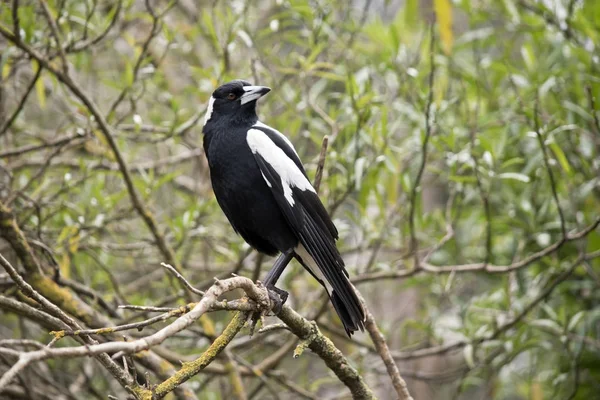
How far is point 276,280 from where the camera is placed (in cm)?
321

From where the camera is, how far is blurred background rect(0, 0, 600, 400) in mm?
3775

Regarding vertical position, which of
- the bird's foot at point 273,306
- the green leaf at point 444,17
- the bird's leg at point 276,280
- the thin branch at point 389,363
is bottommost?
the thin branch at point 389,363

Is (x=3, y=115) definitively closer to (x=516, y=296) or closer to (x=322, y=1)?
(x=322, y=1)

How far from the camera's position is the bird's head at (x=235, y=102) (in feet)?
11.5

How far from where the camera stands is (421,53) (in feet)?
16.4

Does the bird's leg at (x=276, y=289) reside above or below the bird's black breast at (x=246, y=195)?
below

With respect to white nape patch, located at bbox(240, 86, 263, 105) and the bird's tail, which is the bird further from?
white nape patch, located at bbox(240, 86, 263, 105)

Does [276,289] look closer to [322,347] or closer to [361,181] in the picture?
[322,347]

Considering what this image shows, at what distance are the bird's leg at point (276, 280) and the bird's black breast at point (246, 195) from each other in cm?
4

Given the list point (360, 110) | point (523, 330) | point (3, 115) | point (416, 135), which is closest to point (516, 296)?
point (523, 330)

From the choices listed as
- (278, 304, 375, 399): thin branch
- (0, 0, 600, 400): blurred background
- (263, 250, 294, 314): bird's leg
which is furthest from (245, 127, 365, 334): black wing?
(0, 0, 600, 400): blurred background

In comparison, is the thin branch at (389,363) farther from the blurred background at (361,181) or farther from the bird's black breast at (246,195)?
the blurred background at (361,181)

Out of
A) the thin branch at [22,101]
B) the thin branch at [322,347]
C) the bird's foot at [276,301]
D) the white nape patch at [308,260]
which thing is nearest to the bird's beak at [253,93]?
the white nape patch at [308,260]

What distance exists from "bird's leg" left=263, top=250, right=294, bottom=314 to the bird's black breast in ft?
0.13
